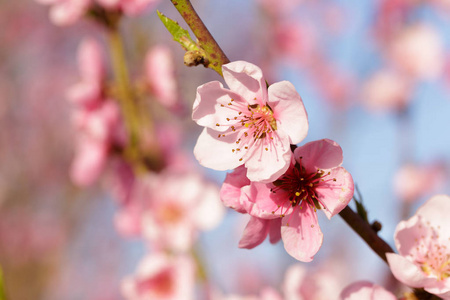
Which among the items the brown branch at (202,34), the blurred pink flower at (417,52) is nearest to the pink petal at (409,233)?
the brown branch at (202,34)

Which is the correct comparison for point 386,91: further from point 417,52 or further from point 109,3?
point 109,3

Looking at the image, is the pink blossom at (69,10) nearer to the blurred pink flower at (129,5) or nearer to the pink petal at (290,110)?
the blurred pink flower at (129,5)

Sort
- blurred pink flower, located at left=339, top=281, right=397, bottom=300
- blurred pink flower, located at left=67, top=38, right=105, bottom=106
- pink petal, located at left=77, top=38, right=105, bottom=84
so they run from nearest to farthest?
blurred pink flower, located at left=339, top=281, right=397, bottom=300 < blurred pink flower, located at left=67, top=38, right=105, bottom=106 < pink petal, located at left=77, top=38, right=105, bottom=84

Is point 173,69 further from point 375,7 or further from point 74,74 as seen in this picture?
point 74,74

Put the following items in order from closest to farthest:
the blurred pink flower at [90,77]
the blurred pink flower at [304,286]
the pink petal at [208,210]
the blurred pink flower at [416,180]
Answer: the blurred pink flower at [304,286] < the blurred pink flower at [90,77] < the pink petal at [208,210] < the blurred pink flower at [416,180]

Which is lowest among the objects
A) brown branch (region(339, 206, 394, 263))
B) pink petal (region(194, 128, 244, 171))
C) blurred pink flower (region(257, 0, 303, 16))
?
blurred pink flower (region(257, 0, 303, 16))

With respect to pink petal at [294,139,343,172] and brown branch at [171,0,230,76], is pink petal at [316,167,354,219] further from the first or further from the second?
brown branch at [171,0,230,76]

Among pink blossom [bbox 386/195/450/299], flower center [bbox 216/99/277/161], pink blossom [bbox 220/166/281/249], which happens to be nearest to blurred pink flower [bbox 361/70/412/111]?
pink blossom [bbox 386/195/450/299]
